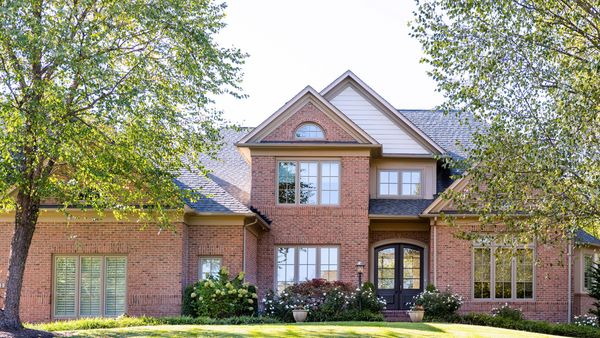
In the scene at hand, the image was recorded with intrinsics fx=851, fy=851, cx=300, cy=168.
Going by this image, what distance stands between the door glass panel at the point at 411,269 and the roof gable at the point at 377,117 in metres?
3.37

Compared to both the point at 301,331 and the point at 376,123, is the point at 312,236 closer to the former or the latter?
the point at 376,123

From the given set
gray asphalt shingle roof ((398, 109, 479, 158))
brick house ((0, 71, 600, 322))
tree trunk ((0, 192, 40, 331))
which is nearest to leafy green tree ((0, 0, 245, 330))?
tree trunk ((0, 192, 40, 331))

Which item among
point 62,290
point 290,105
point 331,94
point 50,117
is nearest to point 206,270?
point 62,290

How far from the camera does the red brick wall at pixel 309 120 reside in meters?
26.5

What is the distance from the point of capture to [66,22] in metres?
16.6

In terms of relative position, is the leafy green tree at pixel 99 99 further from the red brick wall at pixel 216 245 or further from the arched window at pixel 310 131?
the arched window at pixel 310 131

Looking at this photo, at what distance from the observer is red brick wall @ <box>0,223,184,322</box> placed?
23.7 meters

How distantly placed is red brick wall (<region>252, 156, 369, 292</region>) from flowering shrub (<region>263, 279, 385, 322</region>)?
68.6 inches

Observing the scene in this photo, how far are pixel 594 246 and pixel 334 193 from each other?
28.7 ft

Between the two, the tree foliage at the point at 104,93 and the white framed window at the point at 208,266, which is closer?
the tree foliage at the point at 104,93

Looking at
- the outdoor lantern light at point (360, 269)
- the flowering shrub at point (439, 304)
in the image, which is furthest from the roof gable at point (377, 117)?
the flowering shrub at point (439, 304)

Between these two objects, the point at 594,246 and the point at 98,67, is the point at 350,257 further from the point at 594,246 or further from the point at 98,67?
the point at 98,67

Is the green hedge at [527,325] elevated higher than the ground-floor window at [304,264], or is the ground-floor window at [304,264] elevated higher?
the ground-floor window at [304,264]

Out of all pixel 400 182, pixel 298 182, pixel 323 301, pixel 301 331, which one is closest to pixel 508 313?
pixel 323 301
